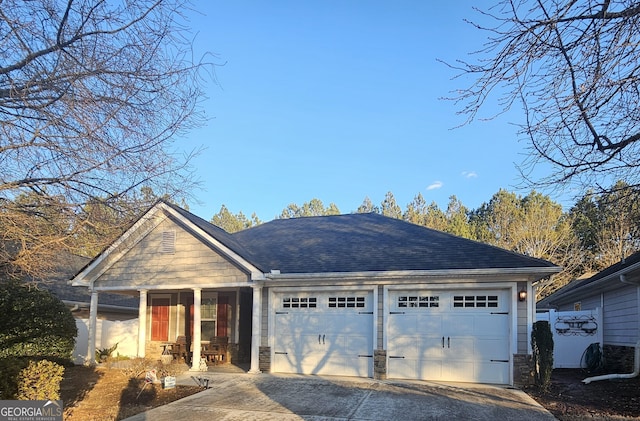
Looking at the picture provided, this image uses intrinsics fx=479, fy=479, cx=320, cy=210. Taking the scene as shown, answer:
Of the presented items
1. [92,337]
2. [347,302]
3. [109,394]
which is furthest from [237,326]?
[109,394]

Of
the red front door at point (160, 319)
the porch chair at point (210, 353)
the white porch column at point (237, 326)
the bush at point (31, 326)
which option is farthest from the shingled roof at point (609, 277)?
the bush at point (31, 326)

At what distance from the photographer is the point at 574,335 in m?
15.1

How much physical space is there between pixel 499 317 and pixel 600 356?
5465mm

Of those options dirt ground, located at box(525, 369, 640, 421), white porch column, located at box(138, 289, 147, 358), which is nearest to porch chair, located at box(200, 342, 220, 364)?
white porch column, located at box(138, 289, 147, 358)

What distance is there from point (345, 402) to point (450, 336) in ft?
11.9

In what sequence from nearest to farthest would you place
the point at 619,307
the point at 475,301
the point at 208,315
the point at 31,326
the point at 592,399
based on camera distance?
1. the point at 592,399
2. the point at 475,301
3. the point at 31,326
4. the point at 619,307
5. the point at 208,315

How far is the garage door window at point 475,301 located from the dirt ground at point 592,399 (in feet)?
6.49

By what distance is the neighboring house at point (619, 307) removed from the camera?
472 inches

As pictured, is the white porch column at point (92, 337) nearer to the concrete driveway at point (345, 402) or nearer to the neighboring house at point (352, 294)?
the neighboring house at point (352, 294)

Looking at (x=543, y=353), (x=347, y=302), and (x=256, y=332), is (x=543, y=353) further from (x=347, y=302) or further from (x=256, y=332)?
(x=256, y=332)

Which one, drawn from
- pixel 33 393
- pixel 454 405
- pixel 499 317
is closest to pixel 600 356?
pixel 499 317

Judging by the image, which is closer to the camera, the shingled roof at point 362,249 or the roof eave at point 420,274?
the roof eave at point 420,274

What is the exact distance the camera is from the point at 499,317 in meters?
11.1

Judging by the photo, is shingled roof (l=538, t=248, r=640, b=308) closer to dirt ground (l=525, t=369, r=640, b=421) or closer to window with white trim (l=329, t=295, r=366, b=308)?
dirt ground (l=525, t=369, r=640, b=421)
